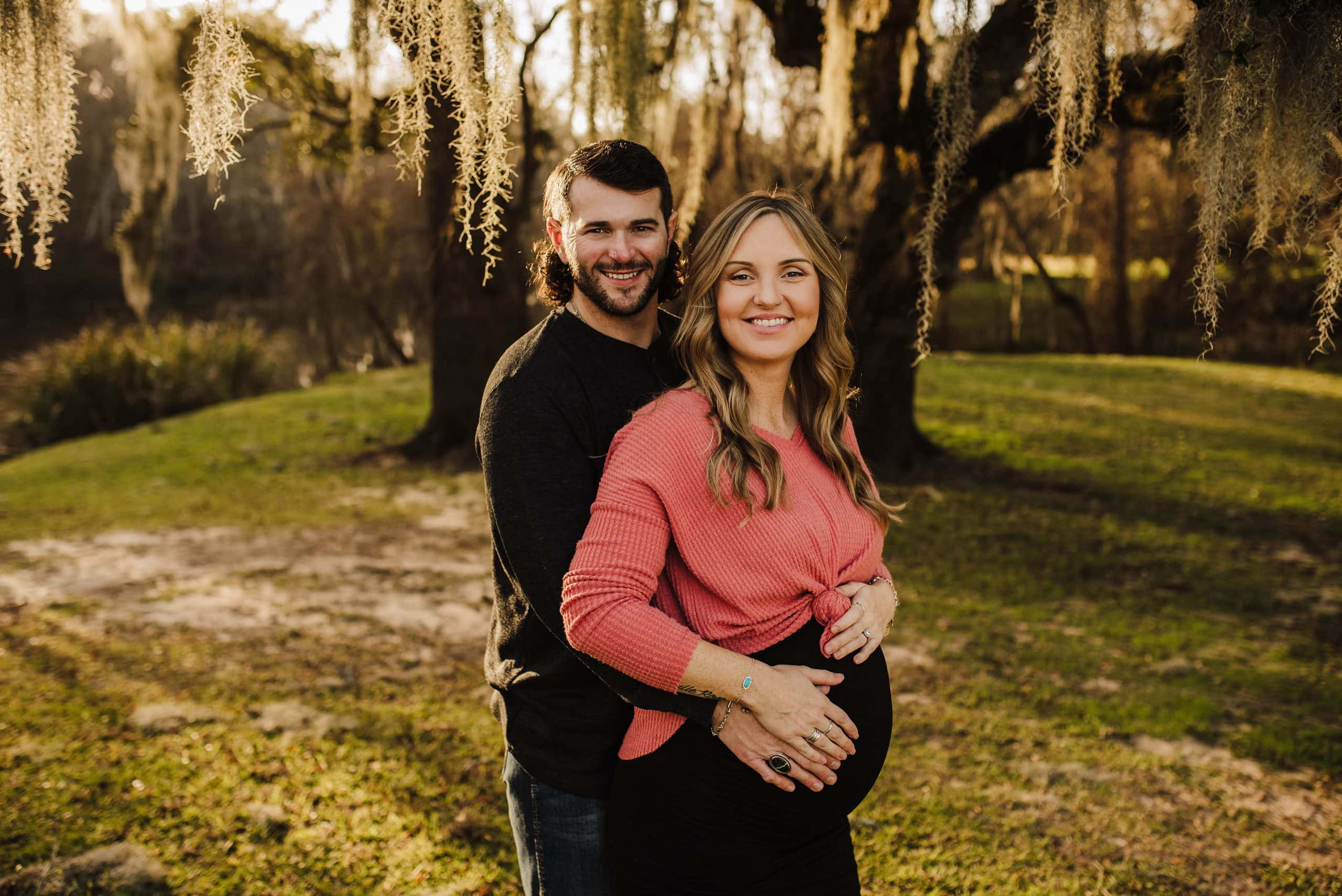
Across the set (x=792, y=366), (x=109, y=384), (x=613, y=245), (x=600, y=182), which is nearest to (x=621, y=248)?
(x=613, y=245)

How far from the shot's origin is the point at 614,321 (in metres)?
1.76

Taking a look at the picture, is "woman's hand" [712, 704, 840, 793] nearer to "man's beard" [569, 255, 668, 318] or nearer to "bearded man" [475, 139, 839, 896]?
"bearded man" [475, 139, 839, 896]

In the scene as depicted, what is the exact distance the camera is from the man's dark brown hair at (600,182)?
1.74 m

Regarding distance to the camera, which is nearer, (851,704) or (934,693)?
(851,704)

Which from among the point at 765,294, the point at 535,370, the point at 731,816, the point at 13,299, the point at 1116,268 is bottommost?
the point at 731,816

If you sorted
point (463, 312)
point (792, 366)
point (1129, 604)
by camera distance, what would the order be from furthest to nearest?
1. point (463, 312)
2. point (1129, 604)
3. point (792, 366)

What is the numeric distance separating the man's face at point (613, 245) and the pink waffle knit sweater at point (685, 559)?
0.76 feet

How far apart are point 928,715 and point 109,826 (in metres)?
3.14

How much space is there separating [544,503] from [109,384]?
11692 mm

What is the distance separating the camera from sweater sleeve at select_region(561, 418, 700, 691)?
1462mm

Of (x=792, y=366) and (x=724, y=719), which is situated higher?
(x=792, y=366)

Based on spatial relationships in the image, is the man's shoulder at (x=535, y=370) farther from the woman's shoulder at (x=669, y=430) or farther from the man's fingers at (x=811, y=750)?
the man's fingers at (x=811, y=750)

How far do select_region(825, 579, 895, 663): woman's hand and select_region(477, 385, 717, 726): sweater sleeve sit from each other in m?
0.26

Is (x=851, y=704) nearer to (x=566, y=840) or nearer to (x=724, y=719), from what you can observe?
(x=724, y=719)
